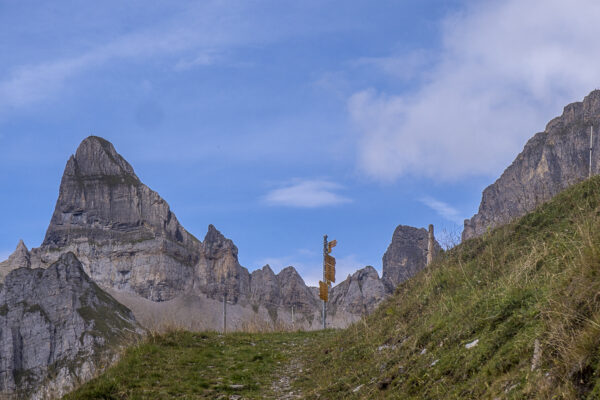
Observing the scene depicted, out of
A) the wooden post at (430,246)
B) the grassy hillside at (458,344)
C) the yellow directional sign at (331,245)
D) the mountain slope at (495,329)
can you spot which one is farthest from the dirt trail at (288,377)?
the yellow directional sign at (331,245)

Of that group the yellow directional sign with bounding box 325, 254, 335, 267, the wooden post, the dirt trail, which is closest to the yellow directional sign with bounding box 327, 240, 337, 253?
the yellow directional sign with bounding box 325, 254, 335, 267

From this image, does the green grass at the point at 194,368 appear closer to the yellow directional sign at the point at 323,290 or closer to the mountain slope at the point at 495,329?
the mountain slope at the point at 495,329

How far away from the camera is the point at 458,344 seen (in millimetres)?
8578

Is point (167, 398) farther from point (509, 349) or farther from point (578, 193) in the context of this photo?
point (578, 193)

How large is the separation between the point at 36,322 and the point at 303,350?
209 meters

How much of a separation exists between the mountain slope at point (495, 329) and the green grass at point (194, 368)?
1413 millimetres

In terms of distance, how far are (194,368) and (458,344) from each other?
859cm

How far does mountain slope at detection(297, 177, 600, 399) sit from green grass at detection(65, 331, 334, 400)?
141cm

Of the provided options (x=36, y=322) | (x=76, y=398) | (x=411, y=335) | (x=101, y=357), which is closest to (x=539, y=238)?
(x=411, y=335)

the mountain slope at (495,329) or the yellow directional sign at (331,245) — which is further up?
the yellow directional sign at (331,245)

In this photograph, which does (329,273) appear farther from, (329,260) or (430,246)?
(430,246)

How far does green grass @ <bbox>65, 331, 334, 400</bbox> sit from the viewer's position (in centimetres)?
1226

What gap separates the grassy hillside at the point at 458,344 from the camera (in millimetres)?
6297

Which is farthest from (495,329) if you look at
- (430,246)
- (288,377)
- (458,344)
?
(430,246)
